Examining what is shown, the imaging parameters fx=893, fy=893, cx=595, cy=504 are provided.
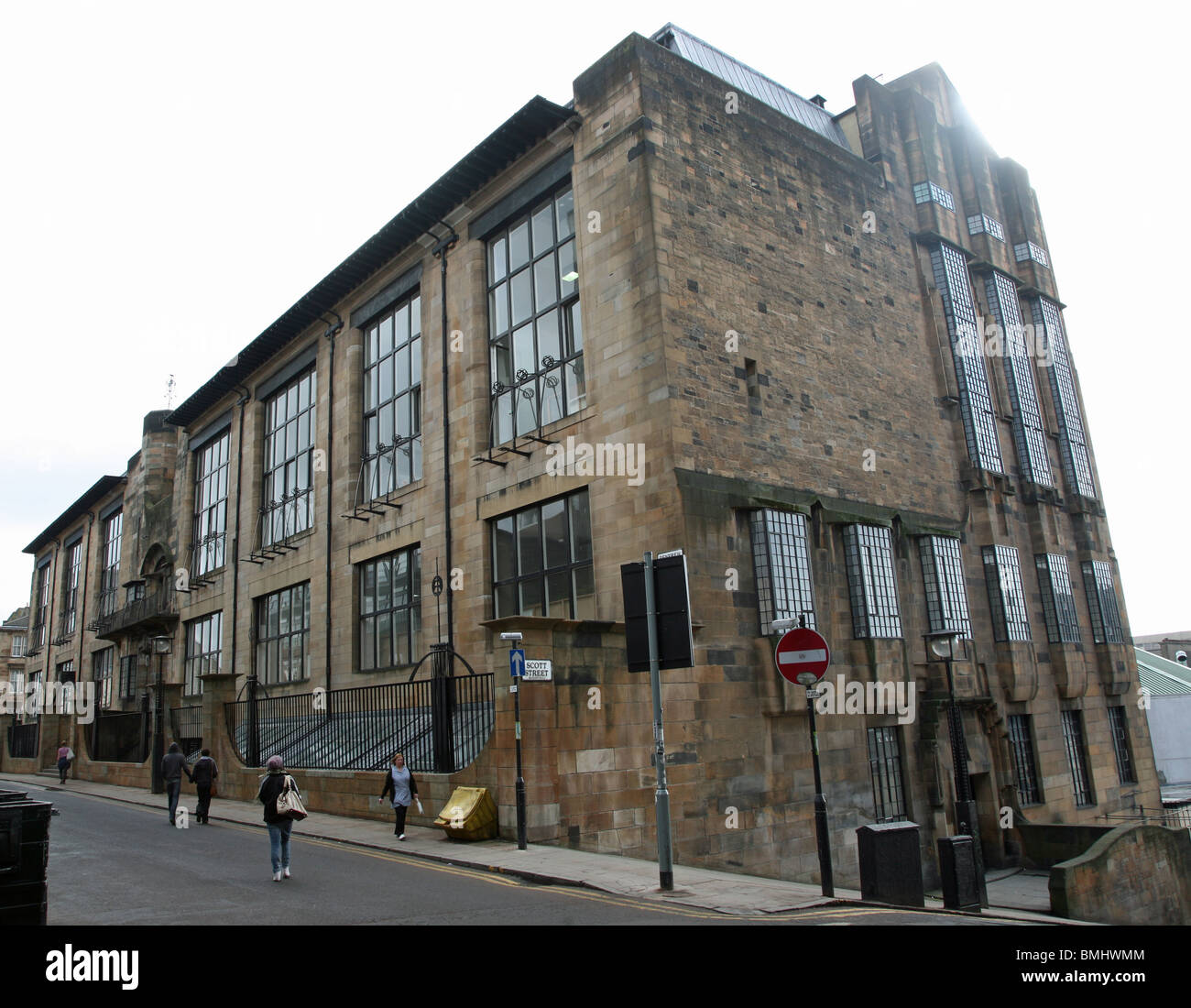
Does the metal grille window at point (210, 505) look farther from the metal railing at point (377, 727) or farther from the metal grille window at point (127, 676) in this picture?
the metal railing at point (377, 727)

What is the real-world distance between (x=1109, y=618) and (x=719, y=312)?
15.8m

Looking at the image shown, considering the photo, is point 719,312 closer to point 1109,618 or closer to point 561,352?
point 561,352

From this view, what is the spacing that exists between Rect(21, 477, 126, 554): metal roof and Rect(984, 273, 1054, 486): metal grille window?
3973cm

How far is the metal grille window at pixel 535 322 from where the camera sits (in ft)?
63.4

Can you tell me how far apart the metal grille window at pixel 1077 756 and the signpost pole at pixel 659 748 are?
670 inches

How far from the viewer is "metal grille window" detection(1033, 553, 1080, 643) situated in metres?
23.4

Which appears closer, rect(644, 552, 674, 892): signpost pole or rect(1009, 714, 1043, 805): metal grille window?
rect(644, 552, 674, 892): signpost pole

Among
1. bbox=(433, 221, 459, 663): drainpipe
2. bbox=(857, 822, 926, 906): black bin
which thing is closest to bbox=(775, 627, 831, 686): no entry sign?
bbox=(857, 822, 926, 906): black bin

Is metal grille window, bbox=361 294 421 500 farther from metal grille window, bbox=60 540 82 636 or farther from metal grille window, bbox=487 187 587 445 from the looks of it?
metal grille window, bbox=60 540 82 636

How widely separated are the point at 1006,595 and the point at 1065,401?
8185 mm

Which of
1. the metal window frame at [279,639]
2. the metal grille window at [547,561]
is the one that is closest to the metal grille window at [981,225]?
the metal grille window at [547,561]

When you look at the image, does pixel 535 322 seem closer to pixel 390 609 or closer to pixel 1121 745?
pixel 390 609
